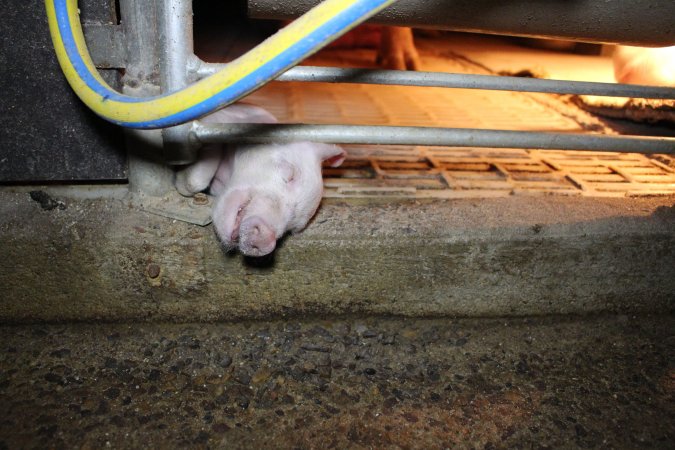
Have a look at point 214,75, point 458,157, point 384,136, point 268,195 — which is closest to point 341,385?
point 268,195

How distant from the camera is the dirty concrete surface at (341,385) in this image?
164cm

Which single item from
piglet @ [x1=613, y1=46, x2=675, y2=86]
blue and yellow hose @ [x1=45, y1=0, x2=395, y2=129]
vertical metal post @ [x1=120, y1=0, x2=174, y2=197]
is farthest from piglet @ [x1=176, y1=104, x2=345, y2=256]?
piglet @ [x1=613, y1=46, x2=675, y2=86]

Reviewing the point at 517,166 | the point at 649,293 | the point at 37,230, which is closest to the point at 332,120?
the point at 517,166

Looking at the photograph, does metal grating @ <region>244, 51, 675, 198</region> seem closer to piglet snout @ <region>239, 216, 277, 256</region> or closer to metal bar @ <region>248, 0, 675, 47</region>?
piglet snout @ <region>239, 216, 277, 256</region>

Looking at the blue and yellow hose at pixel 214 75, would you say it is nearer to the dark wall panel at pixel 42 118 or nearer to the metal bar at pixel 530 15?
the dark wall panel at pixel 42 118

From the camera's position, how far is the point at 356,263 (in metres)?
2.04

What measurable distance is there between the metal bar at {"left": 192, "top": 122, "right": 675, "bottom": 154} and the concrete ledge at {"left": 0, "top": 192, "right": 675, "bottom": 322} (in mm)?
333

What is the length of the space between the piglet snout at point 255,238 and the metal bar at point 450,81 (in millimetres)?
505

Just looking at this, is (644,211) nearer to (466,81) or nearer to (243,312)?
(466,81)

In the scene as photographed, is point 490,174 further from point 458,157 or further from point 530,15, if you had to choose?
point 530,15

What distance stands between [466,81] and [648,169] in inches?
61.6

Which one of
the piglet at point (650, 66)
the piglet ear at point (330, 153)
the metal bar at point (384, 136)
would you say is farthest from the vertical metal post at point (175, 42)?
the piglet at point (650, 66)

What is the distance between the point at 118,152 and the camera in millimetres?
1954

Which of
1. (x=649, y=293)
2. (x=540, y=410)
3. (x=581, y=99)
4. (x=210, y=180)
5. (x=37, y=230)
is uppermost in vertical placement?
(x=581, y=99)
